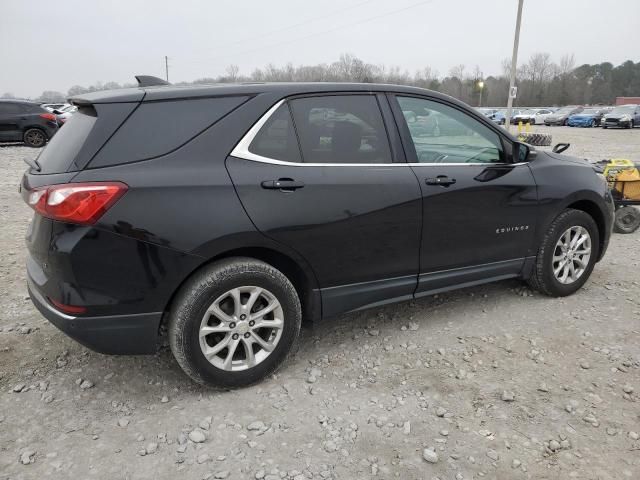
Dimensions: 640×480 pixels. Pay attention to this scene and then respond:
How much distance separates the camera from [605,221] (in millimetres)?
4371

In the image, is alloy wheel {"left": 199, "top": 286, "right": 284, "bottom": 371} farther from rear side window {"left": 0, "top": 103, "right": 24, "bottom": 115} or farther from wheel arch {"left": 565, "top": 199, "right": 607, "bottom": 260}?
rear side window {"left": 0, "top": 103, "right": 24, "bottom": 115}

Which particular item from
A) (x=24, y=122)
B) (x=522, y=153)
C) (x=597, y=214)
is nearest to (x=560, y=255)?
(x=597, y=214)

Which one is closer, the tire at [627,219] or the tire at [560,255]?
the tire at [560,255]

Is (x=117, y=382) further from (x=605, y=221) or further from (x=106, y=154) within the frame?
(x=605, y=221)

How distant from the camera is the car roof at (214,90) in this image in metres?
2.70

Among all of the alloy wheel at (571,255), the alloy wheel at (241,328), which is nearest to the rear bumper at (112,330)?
the alloy wheel at (241,328)

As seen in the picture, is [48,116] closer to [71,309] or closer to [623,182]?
[71,309]

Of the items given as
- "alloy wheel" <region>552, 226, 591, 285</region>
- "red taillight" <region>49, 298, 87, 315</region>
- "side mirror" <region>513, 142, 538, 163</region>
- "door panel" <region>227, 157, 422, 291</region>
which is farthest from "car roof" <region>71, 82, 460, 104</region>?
"alloy wheel" <region>552, 226, 591, 285</region>

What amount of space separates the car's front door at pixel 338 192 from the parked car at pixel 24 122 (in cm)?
1602

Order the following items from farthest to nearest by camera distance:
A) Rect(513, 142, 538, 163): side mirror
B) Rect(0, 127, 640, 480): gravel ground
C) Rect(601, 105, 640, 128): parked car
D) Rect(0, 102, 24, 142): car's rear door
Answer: Rect(601, 105, 640, 128): parked car → Rect(0, 102, 24, 142): car's rear door → Rect(513, 142, 538, 163): side mirror → Rect(0, 127, 640, 480): gravel ground

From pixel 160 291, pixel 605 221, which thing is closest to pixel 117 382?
pixel 160 291

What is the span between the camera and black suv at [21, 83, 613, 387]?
254 cm

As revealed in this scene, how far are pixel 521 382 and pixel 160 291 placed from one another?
2.19 meters

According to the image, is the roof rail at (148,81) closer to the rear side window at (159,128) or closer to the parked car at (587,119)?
the rear side window at (159,128)
